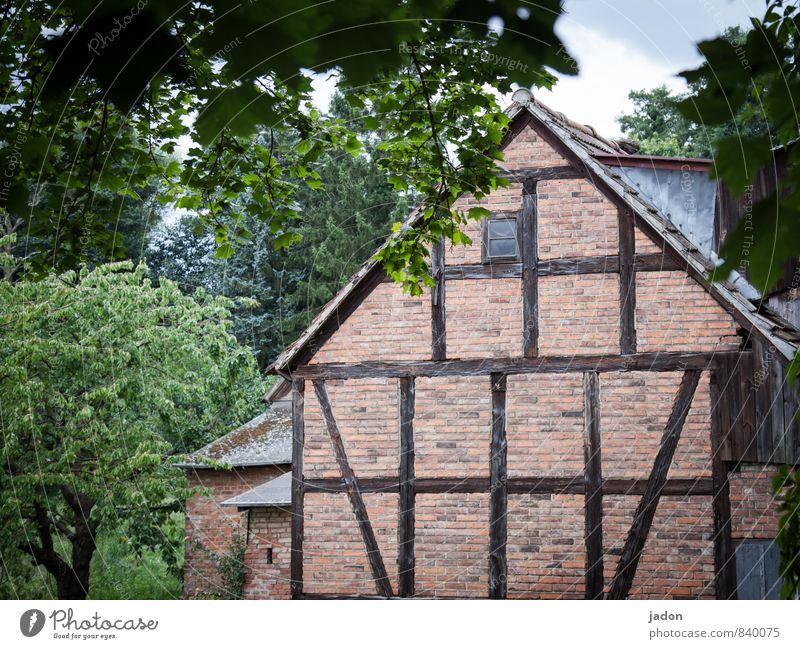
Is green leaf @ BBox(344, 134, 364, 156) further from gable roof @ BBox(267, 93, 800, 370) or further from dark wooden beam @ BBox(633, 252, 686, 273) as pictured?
dark wooden beam @ BBox(633, 252, 686, 273)

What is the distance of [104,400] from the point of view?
5293mm

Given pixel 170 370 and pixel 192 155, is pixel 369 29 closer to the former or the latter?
pixel 192 155

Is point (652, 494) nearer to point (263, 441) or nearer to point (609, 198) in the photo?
point (609, 198)

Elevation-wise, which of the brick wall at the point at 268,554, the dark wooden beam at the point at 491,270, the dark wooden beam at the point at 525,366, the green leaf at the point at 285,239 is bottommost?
the brick wall at the point at 268,554

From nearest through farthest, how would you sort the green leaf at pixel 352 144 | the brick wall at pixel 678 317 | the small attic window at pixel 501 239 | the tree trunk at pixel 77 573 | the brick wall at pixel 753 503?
the green leaf at pixel 352 144 < the tree trunk at pixel 77 573 < the brick wall at pixel 753 503 < the brick wall at pixel 678 317 < the small attic window at pixel 501 239

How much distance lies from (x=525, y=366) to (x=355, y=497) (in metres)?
1.58

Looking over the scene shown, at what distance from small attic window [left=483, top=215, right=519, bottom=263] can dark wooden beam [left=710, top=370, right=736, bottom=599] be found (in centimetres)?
162

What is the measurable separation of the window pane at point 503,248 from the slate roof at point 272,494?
229 centimetres

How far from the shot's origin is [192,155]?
375 centimetres

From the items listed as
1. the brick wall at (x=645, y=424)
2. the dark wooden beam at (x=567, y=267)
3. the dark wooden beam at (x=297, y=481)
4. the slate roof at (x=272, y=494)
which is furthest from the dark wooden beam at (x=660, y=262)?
the slate roof at (x=272, y=494)

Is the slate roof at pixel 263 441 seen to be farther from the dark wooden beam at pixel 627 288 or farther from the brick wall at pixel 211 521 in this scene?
the dark wooden beam at pixel 627 288

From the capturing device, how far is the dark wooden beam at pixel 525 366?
552 centimetres

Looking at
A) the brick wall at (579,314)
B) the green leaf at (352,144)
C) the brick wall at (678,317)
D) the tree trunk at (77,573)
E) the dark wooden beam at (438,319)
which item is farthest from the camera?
the dark wooden beam at (438,319)

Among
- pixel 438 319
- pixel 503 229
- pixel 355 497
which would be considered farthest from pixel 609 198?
pixel 355 497
